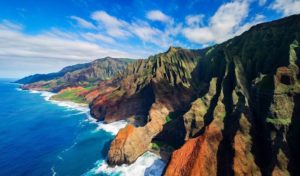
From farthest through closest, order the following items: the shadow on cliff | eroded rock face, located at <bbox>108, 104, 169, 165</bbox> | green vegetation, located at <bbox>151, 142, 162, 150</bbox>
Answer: green vegetation, located at <bbox>151, 142, 162, 150</bbox>
eroded rock face, located at <bbox>108, 104, 169, 165</bbox>
the shadow on cliff

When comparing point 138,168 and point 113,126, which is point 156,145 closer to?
point 138,168

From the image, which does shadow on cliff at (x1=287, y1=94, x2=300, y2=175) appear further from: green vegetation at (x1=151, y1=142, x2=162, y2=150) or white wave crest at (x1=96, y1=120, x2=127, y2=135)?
white wave crest at (x1=96, y1=120, x2=127, y2=135)

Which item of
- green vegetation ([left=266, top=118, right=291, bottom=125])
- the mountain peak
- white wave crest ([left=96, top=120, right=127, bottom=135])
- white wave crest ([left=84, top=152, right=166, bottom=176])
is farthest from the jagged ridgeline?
the mountain peak

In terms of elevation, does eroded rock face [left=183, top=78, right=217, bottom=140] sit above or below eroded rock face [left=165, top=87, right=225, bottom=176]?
above

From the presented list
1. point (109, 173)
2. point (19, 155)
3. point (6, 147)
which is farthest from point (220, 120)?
point (6, 147)

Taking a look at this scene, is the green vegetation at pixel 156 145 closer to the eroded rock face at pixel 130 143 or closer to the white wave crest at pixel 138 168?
the eroded rock face at pixel 130 143

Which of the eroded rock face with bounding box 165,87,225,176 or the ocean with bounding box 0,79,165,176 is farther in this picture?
the ocean with bounding box 0,79,165,176
